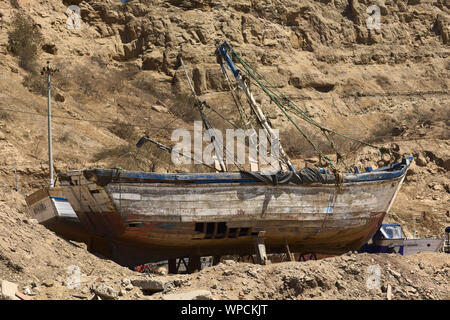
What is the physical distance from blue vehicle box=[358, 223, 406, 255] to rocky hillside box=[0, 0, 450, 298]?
731cm

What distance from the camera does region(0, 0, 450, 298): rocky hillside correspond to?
2945cm

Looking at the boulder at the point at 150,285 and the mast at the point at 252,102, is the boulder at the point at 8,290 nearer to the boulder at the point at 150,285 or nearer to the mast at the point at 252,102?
the boulder at the point at 150,285

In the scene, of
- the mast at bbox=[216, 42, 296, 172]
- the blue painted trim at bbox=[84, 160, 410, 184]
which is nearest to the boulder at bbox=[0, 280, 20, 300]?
the blue painted trim at bbox=[84, 160, 410, 184]

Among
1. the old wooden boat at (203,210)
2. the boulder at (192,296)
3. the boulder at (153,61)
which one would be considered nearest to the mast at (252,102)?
the old wooden boat at (203,210)

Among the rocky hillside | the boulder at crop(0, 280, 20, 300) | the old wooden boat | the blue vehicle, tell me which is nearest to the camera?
the boulder at crop(0, 280, 20, 300)

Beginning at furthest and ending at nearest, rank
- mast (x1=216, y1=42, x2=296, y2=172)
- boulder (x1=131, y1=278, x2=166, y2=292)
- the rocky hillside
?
the rocky hillside
mast (x1=216, y1=42, x2=296, y2=172)
boulder (x1=131, y1=278, x2=166, y2=292)

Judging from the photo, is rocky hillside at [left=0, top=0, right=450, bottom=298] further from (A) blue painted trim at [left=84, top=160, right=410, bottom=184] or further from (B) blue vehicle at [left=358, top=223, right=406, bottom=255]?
(A) blue painted trim at [left=84, top=160, right=410, bottom=184]

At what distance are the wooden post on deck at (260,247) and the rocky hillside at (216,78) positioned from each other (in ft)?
33.6

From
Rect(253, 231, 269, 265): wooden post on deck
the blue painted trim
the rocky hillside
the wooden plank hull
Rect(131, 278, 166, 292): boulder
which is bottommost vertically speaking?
Rect(131, 278, 166, 292): boulder

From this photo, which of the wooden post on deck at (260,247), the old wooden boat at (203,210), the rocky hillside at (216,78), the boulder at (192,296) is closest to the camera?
the boulder at (192,296)

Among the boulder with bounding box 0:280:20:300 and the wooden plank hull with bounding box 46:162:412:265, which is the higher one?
the wooden plank hull with bounding box 46:162:412:265

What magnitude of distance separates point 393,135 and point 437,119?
503 centimetres

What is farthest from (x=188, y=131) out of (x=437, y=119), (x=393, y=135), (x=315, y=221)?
(x=315, y=221)

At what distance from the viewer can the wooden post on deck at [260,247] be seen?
17.4m
